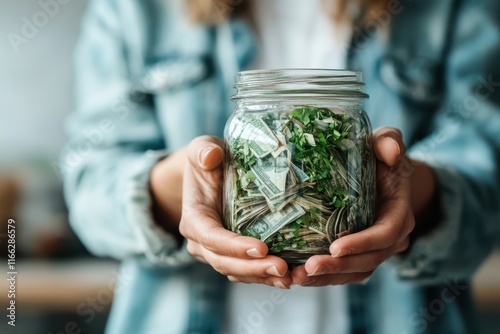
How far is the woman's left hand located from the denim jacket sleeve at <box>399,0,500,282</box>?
151 mm

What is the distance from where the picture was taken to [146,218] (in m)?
0.65

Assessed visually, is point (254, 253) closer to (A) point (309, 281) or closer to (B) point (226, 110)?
(A) point (309, 281)

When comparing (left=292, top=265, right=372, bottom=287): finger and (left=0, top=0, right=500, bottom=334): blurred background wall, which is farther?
(left=0, top=0, right=500, bottom=334): blurred background wall

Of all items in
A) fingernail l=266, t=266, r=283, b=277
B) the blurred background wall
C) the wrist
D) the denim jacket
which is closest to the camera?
fingernail l=266, t=266, r=283, b=277

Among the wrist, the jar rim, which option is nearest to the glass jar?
the jar rim

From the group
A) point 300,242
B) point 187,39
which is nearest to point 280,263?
point 300,242

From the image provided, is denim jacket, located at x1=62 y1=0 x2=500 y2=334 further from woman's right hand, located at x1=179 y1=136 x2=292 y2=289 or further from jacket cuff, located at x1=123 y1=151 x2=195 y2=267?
woman's right hand, located at x1=179 y1=136 x2=292 y2=289

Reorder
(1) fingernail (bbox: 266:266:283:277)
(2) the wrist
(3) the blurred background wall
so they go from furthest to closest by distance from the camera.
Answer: (3) the blurred background wall
(2) the wrist
(1) fingernail (bbox: 266:266:283:277)

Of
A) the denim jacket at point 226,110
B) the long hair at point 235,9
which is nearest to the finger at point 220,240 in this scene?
the denim jacket at point 226,110

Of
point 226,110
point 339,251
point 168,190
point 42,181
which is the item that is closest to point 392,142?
point 339,251

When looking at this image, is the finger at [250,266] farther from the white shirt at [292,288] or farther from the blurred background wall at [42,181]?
the blurred background wall at [42,181]

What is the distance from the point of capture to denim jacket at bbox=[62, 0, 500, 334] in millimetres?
789

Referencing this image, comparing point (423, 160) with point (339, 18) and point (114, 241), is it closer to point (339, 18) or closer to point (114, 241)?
point (339, 18)

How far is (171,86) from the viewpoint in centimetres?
81
